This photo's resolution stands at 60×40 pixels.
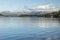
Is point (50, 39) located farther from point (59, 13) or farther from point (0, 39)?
point (59, 13)

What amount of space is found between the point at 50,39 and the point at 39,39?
0.70 metres

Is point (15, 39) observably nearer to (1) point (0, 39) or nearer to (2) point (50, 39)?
(1) point (0, 39)

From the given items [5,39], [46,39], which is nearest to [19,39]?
[5,39]

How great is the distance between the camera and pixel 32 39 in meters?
10.1

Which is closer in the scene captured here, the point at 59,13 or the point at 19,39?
the point at 19,39

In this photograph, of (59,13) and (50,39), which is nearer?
(50,39)

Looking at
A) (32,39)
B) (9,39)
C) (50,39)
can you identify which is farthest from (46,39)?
(9,39)

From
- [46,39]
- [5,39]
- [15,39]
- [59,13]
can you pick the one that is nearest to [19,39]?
[15,39]

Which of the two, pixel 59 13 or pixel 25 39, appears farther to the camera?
pixel 59 13

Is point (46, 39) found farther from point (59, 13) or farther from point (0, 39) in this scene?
point (59, 13)

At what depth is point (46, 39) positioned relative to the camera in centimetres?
1006

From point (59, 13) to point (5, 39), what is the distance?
5970 centimetres

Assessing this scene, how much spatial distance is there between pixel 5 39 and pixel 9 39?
28 centimetres

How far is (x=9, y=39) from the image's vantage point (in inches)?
398
